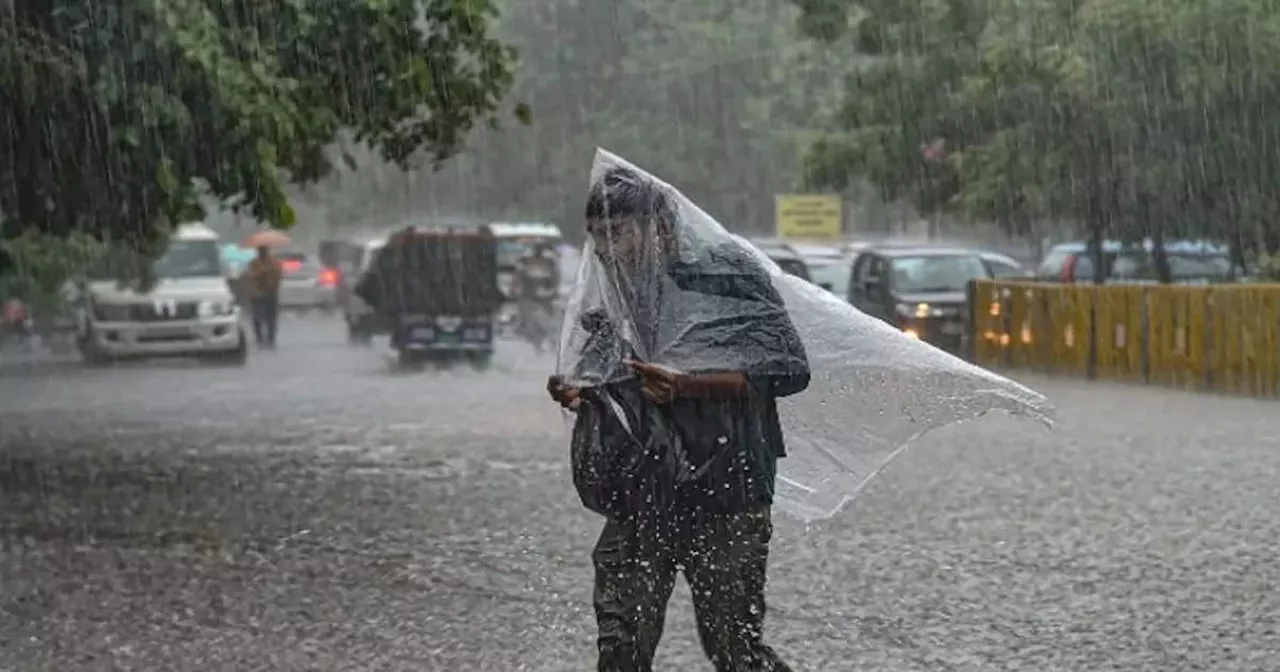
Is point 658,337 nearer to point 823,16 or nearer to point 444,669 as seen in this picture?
point 444,669

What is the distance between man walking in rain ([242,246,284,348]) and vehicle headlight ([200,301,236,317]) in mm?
2998

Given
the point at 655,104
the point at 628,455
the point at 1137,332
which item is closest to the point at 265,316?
the point at 1137,332

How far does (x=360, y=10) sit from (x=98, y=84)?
1.66 m

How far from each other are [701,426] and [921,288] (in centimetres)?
2249

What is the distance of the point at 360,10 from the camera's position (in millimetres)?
12672

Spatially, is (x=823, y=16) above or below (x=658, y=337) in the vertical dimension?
above

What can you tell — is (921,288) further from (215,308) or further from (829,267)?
(215,308)

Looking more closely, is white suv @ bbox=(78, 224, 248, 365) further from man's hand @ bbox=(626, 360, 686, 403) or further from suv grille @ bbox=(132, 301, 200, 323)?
man's hand @ bbox=(626, 360, 686, 403)

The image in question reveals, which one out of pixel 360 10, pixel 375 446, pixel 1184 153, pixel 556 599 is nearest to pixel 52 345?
A: pixel 1184 153

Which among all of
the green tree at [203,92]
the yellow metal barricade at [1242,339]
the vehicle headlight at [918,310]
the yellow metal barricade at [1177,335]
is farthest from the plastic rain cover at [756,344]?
the vehicle headlight at [918,310]

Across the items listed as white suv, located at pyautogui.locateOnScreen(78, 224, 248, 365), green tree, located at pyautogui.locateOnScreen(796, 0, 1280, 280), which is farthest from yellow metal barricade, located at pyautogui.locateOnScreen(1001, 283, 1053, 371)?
white suv, located at pyautogui.locateOnScreen(78, 224, 248, 365)

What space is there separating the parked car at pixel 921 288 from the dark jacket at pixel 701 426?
21.2m

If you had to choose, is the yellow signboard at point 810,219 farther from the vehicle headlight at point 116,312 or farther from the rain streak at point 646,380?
the vehicle headlight at point 116,312

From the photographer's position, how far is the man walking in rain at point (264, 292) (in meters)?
33.5
